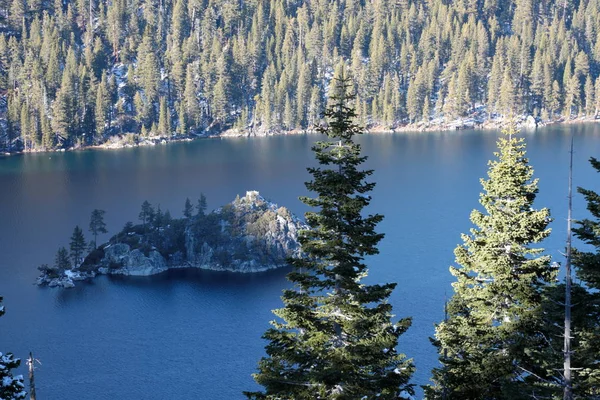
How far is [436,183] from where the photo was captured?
115000mm

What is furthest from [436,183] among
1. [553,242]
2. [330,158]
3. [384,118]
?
[330,158]

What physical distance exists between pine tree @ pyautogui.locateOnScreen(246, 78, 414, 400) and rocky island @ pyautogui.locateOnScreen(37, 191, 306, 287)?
61037 millimetres

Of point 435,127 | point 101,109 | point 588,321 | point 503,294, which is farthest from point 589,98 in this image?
point 588,321

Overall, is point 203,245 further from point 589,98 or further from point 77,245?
point 589,98

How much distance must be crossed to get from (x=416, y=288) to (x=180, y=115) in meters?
142

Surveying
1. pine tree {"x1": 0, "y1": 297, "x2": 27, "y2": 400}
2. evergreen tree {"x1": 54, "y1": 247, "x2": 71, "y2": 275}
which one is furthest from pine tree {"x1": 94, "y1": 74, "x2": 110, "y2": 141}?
pine tree {"x1": 0, "y1": 297, "x2": 27, "y2": 400}

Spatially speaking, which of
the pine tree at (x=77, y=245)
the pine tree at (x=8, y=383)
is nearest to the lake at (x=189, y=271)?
the pine tree at (x=77, y=245)

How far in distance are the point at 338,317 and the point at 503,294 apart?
4.66 m

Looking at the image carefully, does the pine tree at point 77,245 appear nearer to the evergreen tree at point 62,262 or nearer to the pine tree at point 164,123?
the evergreen tree at point 62,262

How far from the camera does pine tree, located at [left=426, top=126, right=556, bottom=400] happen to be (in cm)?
1756

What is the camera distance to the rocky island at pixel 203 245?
80.2 metres

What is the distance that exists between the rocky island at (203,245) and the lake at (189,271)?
2417mm

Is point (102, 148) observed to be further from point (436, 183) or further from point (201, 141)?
point (436, 183)

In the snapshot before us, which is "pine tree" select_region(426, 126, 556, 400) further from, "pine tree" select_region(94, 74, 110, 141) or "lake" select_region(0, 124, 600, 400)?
"pine tree" select_region(94, 74, 110, 141)
